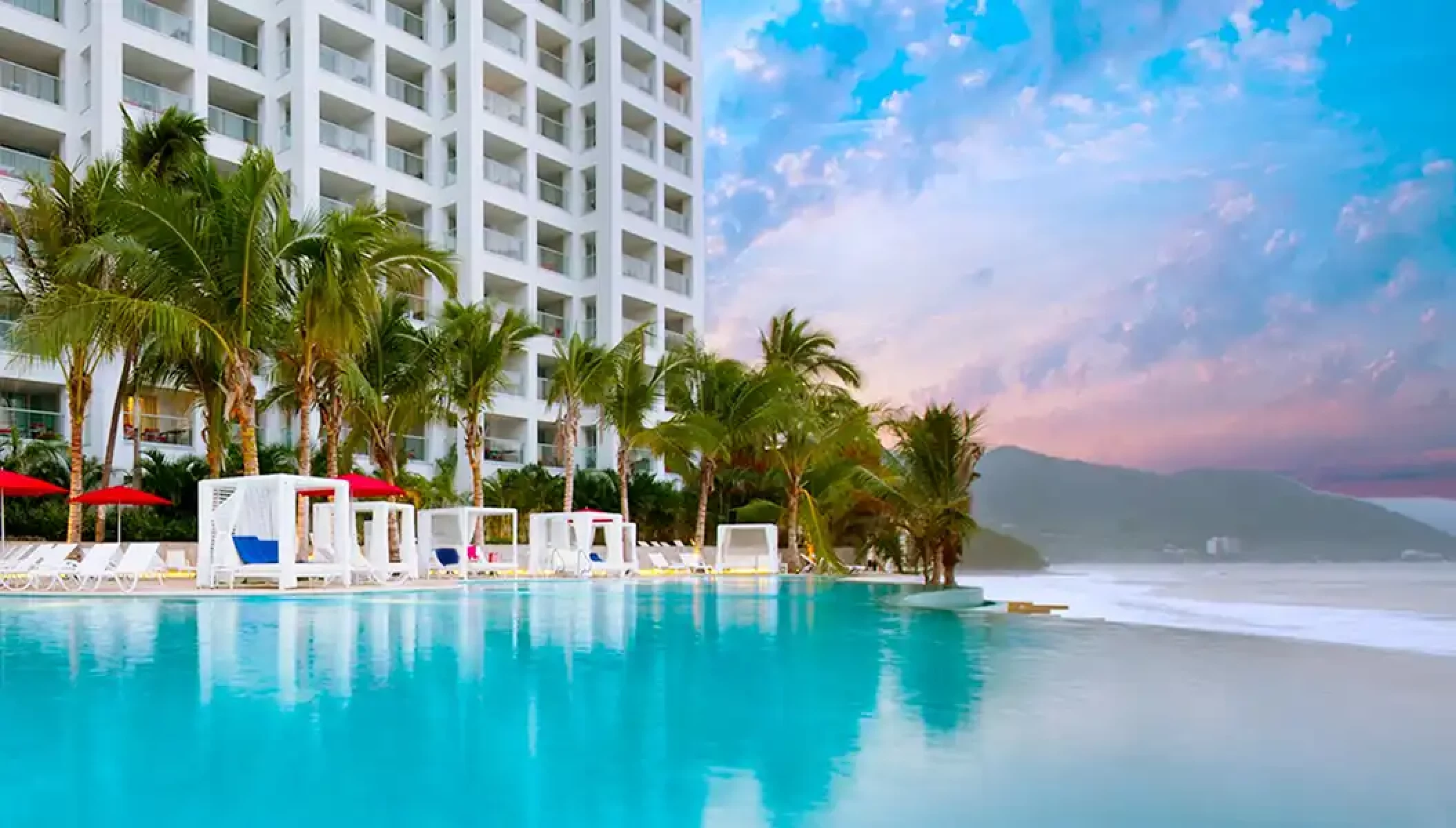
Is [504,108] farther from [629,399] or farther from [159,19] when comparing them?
[629,399]

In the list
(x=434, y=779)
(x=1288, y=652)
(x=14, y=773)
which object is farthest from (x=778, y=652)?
(x=14, y=773)

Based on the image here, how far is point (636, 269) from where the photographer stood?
43594mm

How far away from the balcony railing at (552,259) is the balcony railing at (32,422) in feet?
58.7

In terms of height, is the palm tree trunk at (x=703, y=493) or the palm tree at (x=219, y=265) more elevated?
the palm tree at (x=219, y=265)

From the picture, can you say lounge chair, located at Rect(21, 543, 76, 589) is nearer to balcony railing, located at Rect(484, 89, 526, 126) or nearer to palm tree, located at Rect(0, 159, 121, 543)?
palm tree, located at Rect(0, 159, 121, 543)

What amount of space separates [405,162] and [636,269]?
9294 millimetres

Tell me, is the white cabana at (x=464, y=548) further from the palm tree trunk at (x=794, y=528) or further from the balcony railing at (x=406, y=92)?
the balcony railing at (x=406, y=92)

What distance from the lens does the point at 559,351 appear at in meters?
26.3

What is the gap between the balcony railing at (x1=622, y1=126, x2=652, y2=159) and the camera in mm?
43844

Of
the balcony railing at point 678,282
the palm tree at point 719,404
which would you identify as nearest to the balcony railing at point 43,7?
the palm tree at point 719,404

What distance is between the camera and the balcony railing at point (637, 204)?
43562mm

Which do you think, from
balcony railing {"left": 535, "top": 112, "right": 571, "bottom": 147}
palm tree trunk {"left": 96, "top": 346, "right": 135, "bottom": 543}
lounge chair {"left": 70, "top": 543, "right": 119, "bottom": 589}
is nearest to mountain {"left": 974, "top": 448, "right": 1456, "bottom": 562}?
balcony railing {"left": 535, "top": 112, "right": 571, "bottom": 147}

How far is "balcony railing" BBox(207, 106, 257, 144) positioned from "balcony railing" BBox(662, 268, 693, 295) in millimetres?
16313

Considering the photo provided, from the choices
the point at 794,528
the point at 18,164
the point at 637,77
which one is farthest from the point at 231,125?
the point at 794,528
